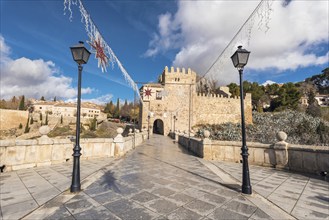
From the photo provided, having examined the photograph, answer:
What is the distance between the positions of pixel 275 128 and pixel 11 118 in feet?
191

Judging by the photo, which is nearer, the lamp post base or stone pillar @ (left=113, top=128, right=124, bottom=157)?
the lamp post base

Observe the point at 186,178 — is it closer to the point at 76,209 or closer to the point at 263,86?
the point at 76,209

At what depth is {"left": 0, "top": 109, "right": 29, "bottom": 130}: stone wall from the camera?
39.9 m

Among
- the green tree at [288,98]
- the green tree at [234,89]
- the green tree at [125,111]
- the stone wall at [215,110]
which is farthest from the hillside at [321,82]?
the green tree at [125,111]

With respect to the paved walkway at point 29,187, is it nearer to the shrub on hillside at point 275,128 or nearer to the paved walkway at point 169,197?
the paved walkway at point 169,197

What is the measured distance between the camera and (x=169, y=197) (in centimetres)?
343

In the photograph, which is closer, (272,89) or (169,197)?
(169,197)

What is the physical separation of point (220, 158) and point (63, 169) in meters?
6.08

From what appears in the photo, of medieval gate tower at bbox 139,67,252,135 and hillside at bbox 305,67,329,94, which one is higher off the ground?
hillside at bbox 305,67,329,94

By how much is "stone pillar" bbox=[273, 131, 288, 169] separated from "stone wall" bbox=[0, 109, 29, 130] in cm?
5180

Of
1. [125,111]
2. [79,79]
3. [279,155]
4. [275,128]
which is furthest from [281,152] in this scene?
[125,111]

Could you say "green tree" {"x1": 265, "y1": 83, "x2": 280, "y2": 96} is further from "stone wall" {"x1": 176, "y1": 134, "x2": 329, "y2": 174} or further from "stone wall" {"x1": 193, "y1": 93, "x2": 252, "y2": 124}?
"stone wall" {"x1": 176, "y1": 134, "x2": 329, "y2": 174}

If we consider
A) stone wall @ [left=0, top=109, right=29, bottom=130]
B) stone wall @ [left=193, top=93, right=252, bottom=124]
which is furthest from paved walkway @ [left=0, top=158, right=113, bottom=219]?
stone wall @ [left=0, top=109, right=29, bottom=130]

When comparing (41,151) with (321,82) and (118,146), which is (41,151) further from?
(321,82)
